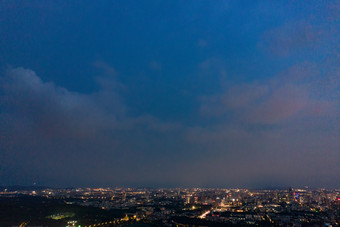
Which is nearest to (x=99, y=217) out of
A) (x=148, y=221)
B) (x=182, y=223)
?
(x=148, y=221)

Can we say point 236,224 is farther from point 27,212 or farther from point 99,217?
point 27,212

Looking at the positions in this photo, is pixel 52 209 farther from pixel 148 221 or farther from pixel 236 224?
pixel 236 224

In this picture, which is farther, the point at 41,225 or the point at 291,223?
the point at 291,223

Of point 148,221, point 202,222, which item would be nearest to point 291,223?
point 202,222

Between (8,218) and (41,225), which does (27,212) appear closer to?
(8,218)

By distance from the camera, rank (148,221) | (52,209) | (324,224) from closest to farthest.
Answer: (324,224)
(148,221)
(52,209)

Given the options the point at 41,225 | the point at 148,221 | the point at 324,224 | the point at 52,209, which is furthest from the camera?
the point at 52,209

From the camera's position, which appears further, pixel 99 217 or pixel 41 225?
pixel 99 217

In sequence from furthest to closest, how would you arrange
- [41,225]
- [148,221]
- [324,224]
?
[148,221] → [324,224] → [41,225]
